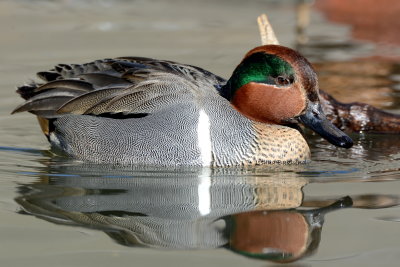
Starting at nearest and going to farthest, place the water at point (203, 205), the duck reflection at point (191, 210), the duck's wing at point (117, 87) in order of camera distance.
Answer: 1. the water at point (203, 205)
2. the duck reflection at point (191, 210)
3. the duck's wing at point (117, 87)

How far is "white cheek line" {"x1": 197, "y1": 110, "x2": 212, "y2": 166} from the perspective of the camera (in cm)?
666

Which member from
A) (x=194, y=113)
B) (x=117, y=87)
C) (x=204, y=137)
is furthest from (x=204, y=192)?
(x=117, y=87)

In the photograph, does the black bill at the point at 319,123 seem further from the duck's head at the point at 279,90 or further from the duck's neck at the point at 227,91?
the duck's neck at the point at 227,91

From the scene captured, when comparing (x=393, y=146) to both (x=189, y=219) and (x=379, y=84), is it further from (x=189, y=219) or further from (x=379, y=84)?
(x=189, y=219)

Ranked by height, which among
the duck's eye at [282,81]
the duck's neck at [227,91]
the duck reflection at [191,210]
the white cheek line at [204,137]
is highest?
the duck's eye at [282,81]

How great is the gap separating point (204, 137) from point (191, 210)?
3.32 ft

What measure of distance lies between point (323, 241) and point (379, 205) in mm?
794

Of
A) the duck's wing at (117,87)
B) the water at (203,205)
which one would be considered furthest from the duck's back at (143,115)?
the water at (203,205)

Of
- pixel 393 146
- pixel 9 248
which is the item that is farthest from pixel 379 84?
pixel 9 248

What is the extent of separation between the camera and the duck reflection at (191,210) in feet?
17.1

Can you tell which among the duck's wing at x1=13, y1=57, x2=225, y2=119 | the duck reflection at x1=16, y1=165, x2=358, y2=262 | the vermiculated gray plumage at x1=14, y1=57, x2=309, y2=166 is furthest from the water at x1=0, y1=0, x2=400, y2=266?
the duck's wing at x1=13, y1=57, x2=225, y2=119

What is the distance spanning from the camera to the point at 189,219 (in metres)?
5.58

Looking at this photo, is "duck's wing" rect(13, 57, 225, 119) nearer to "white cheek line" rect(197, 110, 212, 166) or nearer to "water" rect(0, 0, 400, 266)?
"white cheek line" rect(197, 110, 212, 166)

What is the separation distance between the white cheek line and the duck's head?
13.4 inches
